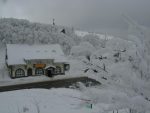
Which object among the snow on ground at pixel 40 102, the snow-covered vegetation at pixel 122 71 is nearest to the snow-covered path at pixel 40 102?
the snow on ground at pixel 40 102

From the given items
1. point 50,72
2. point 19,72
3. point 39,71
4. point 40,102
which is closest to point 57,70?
point 50,72

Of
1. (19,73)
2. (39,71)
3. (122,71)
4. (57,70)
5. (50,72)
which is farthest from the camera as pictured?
(57,70)

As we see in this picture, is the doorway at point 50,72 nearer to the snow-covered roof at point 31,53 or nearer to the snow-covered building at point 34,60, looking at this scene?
the snow-covered building at point 34,60

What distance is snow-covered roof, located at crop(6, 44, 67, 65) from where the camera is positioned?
30.4 m

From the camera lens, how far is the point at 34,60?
30.6 meters

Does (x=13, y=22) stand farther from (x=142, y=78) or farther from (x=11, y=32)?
(x=142, y=78)

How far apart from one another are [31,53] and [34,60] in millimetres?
1762

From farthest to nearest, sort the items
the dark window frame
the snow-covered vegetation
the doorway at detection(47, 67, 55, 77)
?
the doorway at detection(47, 67, 55, 77)
the dark window frame
the snow-covered vegetation

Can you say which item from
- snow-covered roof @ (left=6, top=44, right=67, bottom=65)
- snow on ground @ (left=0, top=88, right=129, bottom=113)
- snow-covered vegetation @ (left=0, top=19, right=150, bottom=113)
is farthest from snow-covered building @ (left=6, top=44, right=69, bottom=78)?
snow-covered vegetation @ (left=0, top=19, right=150, bottom=113)

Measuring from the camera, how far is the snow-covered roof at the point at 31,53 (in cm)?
3038

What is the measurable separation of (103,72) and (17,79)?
84.9 ft

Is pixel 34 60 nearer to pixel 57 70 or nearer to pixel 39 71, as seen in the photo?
pixel 39 71

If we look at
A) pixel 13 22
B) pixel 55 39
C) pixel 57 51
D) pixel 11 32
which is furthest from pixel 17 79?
pixel 13 22

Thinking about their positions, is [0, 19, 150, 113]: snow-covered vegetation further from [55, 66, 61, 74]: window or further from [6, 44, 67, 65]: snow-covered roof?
[55, 66, 61, 74]: window
